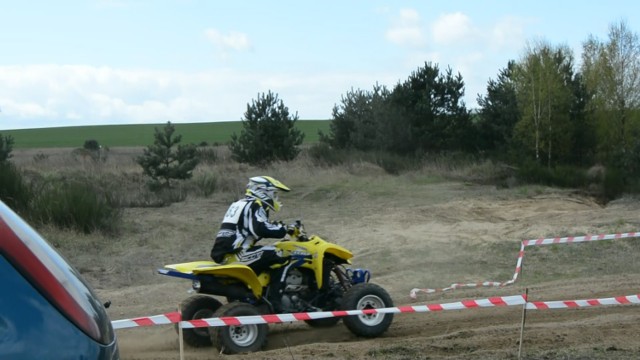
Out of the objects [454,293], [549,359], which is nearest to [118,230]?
[454,293]

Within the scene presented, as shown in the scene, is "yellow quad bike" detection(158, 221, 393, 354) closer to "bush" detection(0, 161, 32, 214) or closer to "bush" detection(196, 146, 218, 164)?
"bush" detection(0, 161, 32, 214)

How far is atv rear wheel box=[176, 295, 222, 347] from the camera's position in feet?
29.6

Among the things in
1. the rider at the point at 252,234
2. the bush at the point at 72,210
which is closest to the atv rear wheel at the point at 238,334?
the rider at the point at 252,234

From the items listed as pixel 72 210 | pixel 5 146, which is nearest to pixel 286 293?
pixel 72 210

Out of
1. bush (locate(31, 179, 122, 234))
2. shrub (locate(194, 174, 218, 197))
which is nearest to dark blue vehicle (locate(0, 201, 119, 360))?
bush (locate(31, 179, 122, 234))

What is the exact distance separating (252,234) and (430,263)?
298 inches

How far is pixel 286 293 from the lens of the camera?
356 inches

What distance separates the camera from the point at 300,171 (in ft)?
104

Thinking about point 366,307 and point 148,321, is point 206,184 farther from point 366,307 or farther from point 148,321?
point 148,321

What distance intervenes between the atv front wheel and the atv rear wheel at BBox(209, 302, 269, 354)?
979 millimetres

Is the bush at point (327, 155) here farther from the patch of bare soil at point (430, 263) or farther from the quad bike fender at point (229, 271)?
the quad bike fender at point (229, 271)

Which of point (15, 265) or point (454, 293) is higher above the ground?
point (15, 265)

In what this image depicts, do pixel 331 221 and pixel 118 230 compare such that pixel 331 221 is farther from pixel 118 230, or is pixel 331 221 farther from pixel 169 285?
pixel 169 285

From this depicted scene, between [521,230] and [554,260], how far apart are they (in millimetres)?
4016
